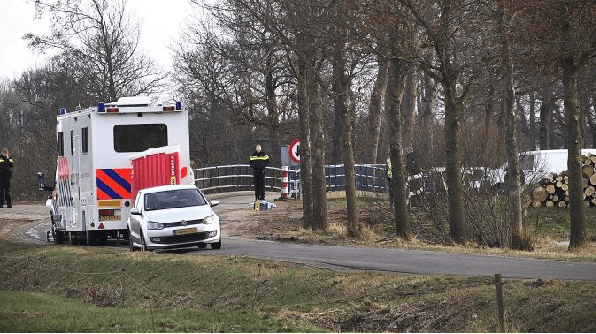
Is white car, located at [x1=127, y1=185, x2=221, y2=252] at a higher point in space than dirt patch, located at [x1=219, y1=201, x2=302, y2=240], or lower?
higher

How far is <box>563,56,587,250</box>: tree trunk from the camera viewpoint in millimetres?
24891

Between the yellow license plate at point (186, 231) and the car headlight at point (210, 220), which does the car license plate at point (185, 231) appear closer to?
the yellow license plate at point (186, 231)

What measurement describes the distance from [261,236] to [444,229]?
188 inches

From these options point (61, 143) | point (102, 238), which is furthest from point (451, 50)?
Answer: point (61, 143)

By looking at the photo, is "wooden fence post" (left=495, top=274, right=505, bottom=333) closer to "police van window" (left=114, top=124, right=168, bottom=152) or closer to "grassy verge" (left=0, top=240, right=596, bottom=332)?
"grassy verge" (left=0, top=240, right=596, bottom=332)

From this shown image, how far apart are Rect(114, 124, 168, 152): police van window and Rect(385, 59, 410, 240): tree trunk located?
528 centimetres

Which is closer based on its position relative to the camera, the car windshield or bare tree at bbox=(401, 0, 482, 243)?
bare tree at bbox=(401, 0, 482, 243)

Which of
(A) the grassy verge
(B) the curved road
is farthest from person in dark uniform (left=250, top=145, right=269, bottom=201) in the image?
(A) the grassy verge

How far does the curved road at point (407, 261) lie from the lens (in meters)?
17.4

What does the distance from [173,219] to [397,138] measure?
6.49 metres

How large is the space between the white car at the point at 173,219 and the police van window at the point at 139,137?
1908 millimetres

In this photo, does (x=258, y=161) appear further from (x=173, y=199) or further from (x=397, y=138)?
(x=173, y=199)

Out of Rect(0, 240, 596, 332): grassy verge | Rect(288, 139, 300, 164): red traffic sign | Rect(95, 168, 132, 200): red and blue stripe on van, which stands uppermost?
Rect(288, 139, 300, 164): red traffic sign

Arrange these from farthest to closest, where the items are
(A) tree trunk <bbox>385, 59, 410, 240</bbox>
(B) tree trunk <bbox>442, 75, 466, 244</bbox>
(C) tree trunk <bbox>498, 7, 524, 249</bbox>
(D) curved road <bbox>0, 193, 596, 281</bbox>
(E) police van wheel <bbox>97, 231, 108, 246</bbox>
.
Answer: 1. (E) police van wheel <bbox>97, 231, 108, 246</bbox>
2. (A) tree trunk <bbox>385, 59, 410, 240</bbox>
3. (C) tree trunk <bbox>498, 7, 524, 249</bbox>
4. (B) tree trunk <bbox>442, 75, 466, 244</bbox>
5. (D) curved road <bbox>0, 193, 596, 281</bbox>
